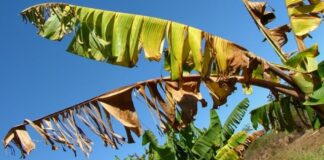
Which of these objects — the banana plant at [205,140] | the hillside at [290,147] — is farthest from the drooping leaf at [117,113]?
the hillside at [290,147]

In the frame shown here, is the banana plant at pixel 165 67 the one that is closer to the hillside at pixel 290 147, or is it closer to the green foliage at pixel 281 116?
the green foliage at pixel 281 116

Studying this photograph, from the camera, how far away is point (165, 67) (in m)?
5.14

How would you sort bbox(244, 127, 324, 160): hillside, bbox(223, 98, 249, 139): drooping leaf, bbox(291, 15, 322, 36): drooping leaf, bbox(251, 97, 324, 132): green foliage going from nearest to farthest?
bbox(291, 15, 322, 36): drooping leaf
bbox(251, 97, 324, 132): green foliage
bbox(223, 98, 249, 139): drooping leaf
bbox(244, 127, 324, 160): hillside

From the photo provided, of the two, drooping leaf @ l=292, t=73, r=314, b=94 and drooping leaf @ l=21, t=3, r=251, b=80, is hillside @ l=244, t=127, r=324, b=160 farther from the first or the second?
drooping leaf @ l=21, t=3, r=251, b=80

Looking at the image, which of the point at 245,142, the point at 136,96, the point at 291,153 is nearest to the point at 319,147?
the point at 291,153

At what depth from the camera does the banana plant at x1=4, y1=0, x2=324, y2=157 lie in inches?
188

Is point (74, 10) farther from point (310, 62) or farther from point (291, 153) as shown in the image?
point (291, 153)

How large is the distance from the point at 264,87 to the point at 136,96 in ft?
4.27

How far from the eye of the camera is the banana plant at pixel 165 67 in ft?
15.7

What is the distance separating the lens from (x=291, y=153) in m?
16.2

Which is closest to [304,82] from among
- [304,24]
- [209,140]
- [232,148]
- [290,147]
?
[304,24]

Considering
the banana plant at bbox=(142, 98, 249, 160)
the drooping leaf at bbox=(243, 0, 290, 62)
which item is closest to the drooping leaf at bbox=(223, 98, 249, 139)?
the banana plant at bbox=(142, 98, 249, 160)

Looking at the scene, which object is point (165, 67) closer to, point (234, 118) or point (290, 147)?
point (234, 118)

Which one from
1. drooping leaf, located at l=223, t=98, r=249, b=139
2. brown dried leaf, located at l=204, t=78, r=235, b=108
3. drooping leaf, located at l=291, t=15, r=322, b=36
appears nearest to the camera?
brown dried leaf, located at l=204, t=78, r=235, b=108
